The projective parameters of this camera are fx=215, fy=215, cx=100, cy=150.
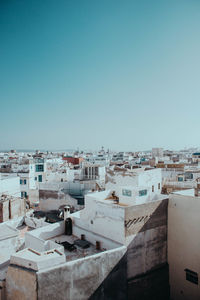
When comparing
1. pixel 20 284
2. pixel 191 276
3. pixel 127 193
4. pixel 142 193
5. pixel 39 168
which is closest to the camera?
pixel 20 284

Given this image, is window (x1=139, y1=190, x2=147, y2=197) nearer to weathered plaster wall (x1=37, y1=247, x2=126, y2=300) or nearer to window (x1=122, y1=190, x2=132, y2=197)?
window (x1=122, y1=190, x2=132, y2=197)

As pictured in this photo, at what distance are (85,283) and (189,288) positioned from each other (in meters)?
7.30

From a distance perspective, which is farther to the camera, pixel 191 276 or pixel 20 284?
pixel 191 276

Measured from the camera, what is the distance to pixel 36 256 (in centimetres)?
1014

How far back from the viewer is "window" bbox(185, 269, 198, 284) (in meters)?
13.2

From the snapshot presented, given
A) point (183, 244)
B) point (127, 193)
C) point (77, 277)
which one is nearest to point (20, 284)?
point (77, 277)

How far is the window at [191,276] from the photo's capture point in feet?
43.2

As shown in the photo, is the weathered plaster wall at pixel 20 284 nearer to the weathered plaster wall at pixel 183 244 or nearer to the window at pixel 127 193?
the window at pixel 127 193

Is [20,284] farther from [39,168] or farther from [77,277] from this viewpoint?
[39,168]

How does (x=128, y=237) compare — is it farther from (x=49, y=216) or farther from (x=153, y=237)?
(x=49, y=216)

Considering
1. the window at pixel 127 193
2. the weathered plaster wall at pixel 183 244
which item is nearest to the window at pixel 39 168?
the window at pixel 127 193

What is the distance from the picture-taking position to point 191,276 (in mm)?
13406

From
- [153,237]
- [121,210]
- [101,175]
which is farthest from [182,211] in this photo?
[101,175]

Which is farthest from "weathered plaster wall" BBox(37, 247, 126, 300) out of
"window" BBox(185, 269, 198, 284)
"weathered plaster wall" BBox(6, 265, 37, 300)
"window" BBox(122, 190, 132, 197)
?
"window" BBox(185, 269, 198, 284)
